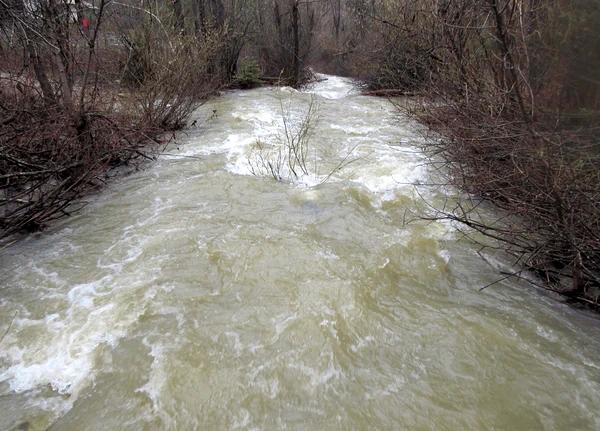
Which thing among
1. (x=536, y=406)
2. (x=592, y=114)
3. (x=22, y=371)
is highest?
(x=592, y=114)

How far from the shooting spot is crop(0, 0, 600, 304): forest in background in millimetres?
3656

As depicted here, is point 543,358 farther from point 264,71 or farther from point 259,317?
point 264,71

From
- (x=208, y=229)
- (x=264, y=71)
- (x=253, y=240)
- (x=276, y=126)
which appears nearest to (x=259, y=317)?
(x=253, y=240)

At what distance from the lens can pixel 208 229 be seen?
5285mm

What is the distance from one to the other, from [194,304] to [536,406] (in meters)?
2.88

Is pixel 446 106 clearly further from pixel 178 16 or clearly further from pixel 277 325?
pixel 178 16

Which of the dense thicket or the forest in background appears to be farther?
the forest in background

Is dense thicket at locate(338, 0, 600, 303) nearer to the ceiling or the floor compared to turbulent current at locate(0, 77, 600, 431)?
nearer to the ceiling

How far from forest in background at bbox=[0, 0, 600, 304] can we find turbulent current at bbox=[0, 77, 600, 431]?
22.6 inches

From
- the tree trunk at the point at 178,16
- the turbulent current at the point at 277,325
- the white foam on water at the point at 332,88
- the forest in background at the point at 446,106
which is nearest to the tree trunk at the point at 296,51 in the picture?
the white foam on water at the point at 332,88

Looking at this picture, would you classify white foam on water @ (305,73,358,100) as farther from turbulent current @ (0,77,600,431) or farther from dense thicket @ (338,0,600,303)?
turbulent current @ (0,77,600,431)

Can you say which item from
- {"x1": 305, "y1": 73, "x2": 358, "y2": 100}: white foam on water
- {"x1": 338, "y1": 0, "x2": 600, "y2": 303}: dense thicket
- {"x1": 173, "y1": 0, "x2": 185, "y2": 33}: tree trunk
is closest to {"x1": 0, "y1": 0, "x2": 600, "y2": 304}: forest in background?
{"x1": 338, "y1": 0, "x2": 600, "y2": 303}: dense thicket

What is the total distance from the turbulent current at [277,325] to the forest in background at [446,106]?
57cm

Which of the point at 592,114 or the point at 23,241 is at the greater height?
the point at 592,114
